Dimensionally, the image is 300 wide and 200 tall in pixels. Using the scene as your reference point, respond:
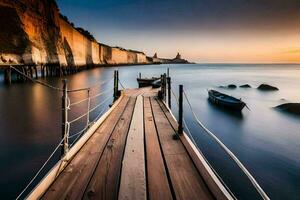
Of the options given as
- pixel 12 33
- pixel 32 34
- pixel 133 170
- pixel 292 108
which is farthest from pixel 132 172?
pixel 32 34

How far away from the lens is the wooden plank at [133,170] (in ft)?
8.88

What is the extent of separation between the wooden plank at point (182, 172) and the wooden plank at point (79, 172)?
1.23 metres

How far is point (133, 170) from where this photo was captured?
10.9 ft

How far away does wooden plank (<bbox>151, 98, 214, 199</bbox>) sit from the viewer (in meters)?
2.80

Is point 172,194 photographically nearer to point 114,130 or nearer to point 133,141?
point 133,141

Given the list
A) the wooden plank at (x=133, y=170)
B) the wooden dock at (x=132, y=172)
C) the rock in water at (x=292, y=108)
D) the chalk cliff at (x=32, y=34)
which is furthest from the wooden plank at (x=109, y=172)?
the chalk cliff at (x=32, y=34)

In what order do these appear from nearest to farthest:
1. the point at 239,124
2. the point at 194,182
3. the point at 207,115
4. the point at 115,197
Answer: the point at 115,197, the point at 194,182, the point at 239,124, the point at 207,115

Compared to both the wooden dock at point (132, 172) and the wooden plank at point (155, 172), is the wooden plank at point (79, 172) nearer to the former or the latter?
the wooden dock at point (132, 172)

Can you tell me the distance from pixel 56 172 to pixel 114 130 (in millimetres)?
2484

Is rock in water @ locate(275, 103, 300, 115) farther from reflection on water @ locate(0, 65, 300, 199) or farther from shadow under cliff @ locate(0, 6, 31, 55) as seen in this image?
shadow under cliff @ locate(0, 6, 31, 55)

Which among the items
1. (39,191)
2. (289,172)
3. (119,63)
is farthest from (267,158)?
(119,63)

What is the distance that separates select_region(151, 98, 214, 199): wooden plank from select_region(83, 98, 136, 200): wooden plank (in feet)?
2.65

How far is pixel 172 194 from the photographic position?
2.78 m

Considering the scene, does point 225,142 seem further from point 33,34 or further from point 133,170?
point 33,34
